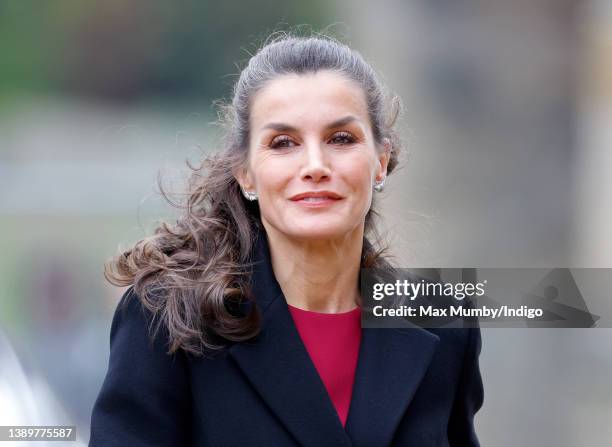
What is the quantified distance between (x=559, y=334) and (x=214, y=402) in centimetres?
252

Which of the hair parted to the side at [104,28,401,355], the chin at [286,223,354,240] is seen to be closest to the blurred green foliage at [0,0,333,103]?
the hair parted to the side at [104,28,401,355]

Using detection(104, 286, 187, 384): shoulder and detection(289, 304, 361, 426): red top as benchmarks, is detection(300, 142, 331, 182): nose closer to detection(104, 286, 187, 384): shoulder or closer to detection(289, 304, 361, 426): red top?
detection(289, 304, 361, 426): red top

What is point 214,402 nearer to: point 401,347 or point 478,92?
point 401,347

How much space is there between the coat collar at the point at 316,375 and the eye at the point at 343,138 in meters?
0.28

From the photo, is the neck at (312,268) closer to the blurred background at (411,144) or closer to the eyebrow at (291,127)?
the eyebrow at (291,127)

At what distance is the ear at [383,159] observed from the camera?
1.92 meters

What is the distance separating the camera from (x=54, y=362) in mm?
3107

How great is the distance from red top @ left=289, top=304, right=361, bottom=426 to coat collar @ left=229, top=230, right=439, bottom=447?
0.07ft

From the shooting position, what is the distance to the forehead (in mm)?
1745

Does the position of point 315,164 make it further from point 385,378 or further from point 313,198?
point 385,378

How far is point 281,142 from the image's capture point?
5.74ft

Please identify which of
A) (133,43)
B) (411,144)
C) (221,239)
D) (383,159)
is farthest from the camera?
(133,43)

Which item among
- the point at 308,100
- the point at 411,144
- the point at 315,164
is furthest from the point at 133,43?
the point at 315,164

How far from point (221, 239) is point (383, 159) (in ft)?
1.36
